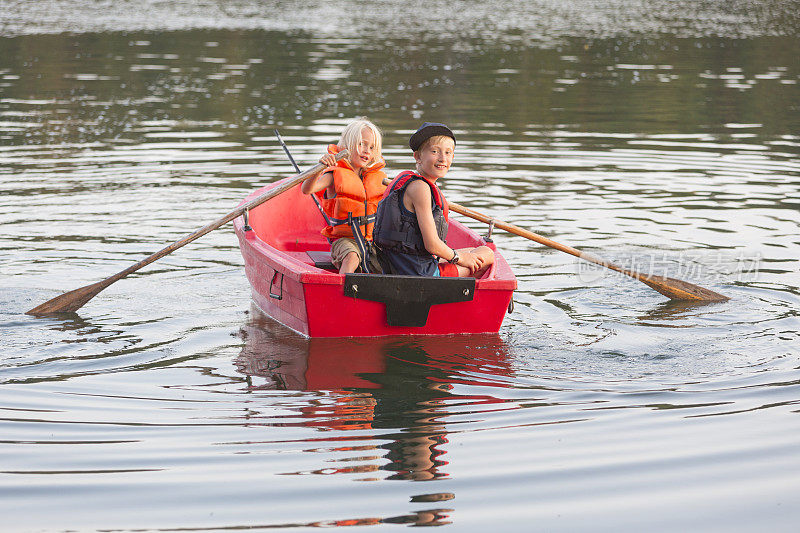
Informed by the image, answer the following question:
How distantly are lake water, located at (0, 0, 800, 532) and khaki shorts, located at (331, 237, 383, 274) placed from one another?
1.70ft

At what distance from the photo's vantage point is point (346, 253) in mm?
6031

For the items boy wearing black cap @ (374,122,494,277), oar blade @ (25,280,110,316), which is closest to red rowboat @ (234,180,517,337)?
boy wearing black cap @ (374,122,494,277)

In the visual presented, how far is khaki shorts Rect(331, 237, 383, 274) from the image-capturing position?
6055mm

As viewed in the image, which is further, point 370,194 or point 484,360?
point 370,194

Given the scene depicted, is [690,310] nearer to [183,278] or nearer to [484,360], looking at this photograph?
[484,360]

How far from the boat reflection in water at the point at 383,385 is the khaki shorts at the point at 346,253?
0.48 metres

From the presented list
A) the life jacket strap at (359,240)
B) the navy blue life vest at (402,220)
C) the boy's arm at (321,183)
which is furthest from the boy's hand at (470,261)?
the boy's arm at (321,183)

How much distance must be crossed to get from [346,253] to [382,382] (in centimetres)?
110

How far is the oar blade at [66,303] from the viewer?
6234 millimetres

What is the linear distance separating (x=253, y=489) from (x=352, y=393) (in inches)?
47.3

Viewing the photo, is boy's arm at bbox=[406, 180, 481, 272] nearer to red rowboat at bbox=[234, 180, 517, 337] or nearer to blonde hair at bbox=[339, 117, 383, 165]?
red rowboat at bbox=[234, 180, 517, 337]

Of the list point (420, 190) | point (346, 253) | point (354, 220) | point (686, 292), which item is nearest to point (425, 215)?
point (420, 190)

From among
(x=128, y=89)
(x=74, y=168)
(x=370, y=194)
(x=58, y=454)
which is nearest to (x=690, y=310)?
(x=370, y=194)

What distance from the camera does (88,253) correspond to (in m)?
7.75
